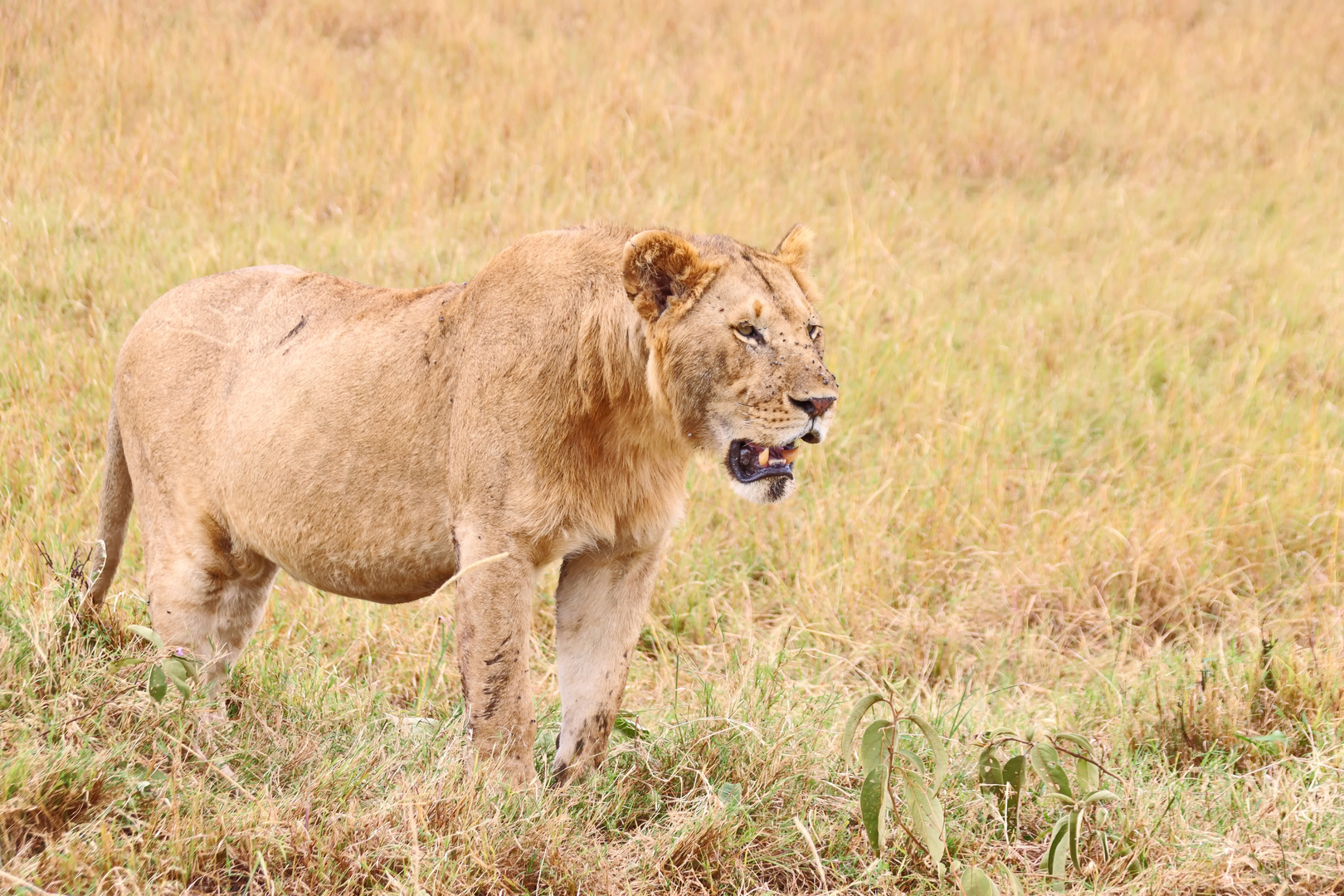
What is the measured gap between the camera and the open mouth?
10.2 ft

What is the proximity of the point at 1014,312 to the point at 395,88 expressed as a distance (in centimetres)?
452

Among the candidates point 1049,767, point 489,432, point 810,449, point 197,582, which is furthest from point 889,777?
point 810,449

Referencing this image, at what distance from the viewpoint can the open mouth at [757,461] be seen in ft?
10.2

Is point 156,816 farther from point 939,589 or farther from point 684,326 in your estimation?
point 939,589

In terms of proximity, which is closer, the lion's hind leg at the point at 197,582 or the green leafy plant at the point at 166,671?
the green leafy plant at the point at 166,671

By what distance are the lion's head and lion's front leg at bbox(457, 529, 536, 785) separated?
0.56 m

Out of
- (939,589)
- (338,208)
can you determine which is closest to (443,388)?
(939,589)

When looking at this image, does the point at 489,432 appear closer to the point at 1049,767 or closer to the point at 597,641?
the point at 597,641

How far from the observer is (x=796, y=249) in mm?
3463

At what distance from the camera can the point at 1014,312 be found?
7.36 m

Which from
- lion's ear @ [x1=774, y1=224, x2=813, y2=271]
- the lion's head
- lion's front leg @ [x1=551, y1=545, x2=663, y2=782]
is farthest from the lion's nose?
lion's front leg @ [x1=551, y1=545, x2=663, y2=782]

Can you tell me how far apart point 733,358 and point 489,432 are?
2.07 ft

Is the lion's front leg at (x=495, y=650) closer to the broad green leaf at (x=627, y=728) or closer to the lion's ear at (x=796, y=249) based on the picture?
the broad green leaf at (x=627, y=728)

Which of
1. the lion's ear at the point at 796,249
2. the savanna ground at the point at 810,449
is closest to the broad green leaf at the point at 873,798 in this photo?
the savanna ground at the point at 810,449
